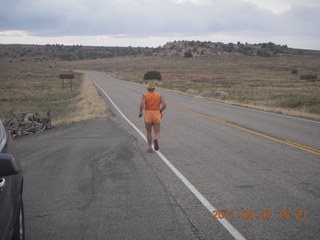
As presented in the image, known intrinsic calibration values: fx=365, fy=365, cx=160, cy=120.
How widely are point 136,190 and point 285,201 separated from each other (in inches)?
93.6

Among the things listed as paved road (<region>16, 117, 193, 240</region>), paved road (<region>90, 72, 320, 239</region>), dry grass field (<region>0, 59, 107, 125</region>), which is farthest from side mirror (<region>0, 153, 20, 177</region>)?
dry grass field (<region>0, 59, 107, 125</region>)

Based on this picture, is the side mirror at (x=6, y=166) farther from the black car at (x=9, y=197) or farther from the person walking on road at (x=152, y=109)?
the person walking on road at (x=152, y=109)

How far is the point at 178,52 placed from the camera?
178625 millimetres

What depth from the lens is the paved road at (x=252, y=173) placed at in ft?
15.3

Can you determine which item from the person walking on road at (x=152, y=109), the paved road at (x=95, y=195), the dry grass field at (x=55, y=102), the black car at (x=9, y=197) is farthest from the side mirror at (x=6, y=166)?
the dry grass field at (x=55, y=102)

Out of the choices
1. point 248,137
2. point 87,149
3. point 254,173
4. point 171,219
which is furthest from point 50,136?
point 171,219

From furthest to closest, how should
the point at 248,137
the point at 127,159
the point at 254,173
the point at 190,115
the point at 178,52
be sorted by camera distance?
1. the point at 178,52
2. the point at 190,115
3. the point at 248,137
4. the point at 127,159
5. the point at 254,173

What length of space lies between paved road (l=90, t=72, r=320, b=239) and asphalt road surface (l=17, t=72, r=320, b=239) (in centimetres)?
2

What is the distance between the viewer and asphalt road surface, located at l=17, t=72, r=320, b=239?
459 centimetres

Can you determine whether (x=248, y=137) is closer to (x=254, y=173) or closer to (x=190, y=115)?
(x=254, y=173)

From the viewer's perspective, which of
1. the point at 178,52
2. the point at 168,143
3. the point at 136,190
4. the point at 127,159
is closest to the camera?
the point at 136,190

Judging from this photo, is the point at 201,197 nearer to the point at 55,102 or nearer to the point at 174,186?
the point at 174,186

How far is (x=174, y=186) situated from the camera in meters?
6.33

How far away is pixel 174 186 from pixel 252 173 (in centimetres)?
173
